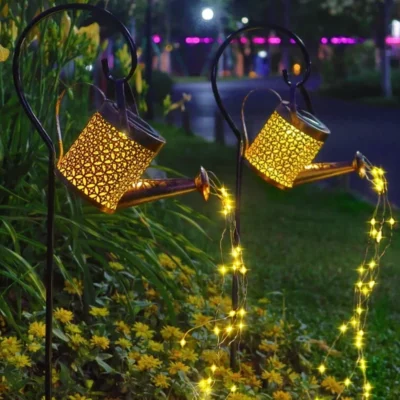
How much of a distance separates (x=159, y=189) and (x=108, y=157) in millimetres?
268

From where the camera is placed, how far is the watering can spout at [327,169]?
371 centimetres

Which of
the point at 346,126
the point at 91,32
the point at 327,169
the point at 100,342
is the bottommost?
the point at 346,126

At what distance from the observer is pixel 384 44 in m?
35.0

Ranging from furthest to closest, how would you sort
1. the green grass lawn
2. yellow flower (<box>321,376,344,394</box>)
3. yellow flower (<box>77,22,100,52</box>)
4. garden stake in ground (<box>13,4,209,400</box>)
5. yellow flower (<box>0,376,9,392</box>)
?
the green grass lawn
yellow flower (<box>77,22,100,52</box>)
yellow flower (<box>321,376,344,394</box>)
yellow flower (<box>0,376,9,392</box>)
garden stake in ground (<box>13,4,209,400</box>)

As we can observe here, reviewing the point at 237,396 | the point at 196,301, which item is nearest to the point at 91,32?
the point at 196,301

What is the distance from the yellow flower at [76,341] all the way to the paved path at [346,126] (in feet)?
25.1

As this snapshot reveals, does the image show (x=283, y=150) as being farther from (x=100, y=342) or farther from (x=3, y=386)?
(x=3, y=386)

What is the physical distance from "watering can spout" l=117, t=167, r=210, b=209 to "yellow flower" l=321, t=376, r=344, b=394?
1.32m

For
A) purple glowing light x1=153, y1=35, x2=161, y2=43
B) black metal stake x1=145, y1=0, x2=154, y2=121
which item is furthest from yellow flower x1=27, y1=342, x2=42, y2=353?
purple glowing light x1=153, y1=35, x2=161, y2=43

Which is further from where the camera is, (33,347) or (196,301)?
(196,301)

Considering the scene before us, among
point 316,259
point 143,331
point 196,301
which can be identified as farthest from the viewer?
point 316,259

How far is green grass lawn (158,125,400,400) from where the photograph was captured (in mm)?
5172

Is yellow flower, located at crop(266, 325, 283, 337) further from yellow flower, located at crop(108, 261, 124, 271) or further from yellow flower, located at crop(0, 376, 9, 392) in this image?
yellow flower, located at crop(0, 376, 9, 392)

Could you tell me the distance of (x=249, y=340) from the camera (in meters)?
4.56
